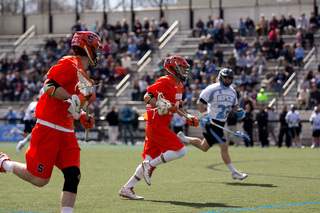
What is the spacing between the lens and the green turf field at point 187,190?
28.9 ft

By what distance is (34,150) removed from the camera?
7238mm

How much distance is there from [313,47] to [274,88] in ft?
11.6

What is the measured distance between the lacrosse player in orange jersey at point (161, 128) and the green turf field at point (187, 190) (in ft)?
1.34

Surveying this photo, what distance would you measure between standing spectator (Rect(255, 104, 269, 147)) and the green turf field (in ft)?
31.8

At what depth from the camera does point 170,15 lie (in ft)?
127

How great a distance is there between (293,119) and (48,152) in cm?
1962

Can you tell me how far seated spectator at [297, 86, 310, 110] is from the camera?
2762cm

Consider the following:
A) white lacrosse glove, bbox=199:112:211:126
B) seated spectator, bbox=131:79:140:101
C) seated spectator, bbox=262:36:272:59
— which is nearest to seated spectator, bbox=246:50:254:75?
seated spectator, bbox=262:36:272:59

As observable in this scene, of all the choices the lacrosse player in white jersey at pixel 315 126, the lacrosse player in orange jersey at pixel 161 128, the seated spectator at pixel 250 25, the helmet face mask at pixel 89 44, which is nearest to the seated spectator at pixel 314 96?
the lacrosse player in white jersey at pixel 315 126

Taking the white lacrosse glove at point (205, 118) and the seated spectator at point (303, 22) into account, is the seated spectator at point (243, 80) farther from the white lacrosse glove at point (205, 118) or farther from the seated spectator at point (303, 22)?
the white lacrosse glove at point (205, 118)

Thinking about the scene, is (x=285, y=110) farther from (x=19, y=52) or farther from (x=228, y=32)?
(x=19, y=52)

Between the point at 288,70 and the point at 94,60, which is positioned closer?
the point at 94,60

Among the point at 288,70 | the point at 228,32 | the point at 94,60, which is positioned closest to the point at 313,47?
the point at 288,70

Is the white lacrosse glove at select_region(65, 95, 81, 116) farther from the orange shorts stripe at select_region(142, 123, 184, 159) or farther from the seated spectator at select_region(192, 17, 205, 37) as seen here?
the seated spectator at select_region(192, 17, 205, 37)
